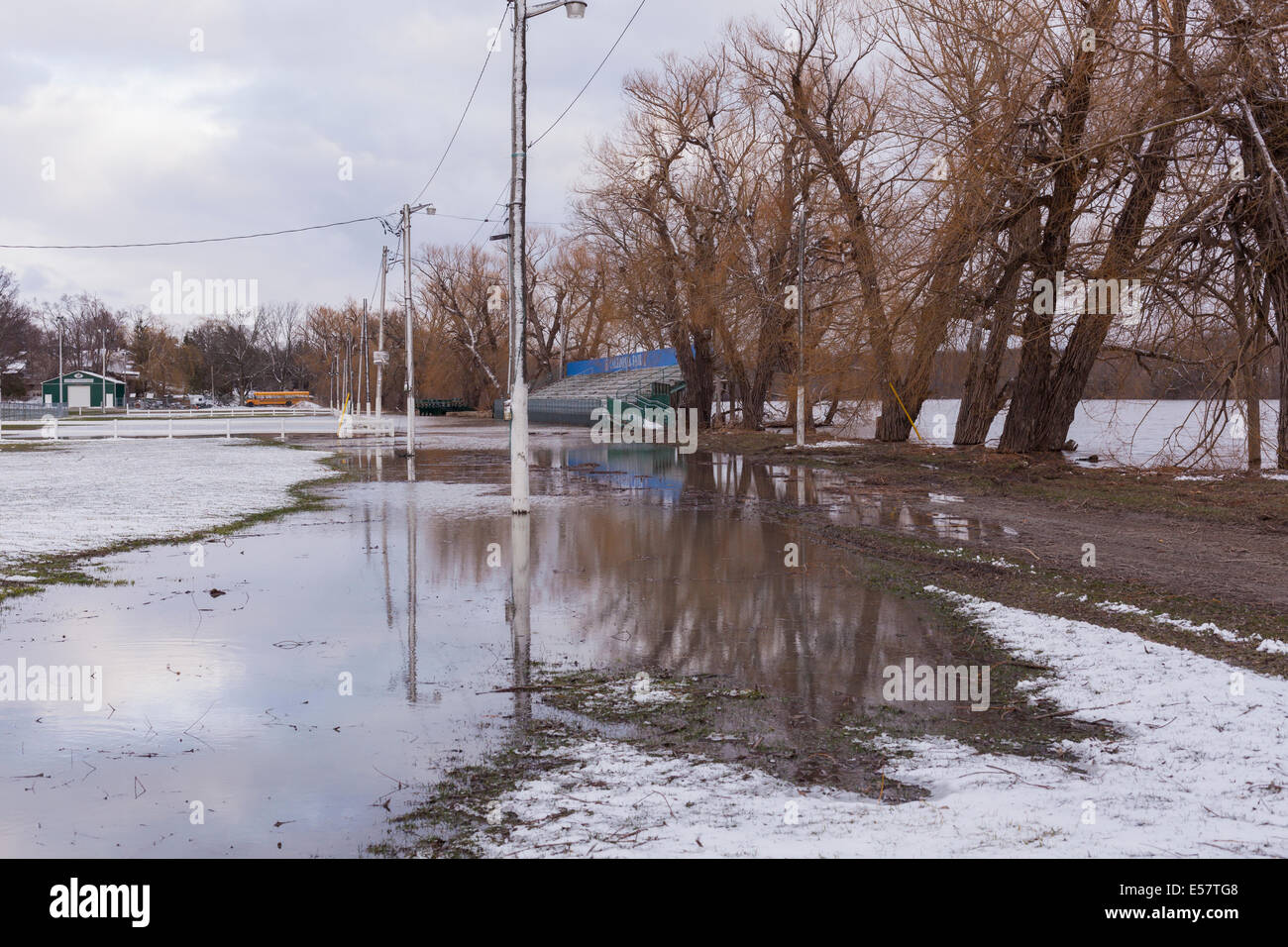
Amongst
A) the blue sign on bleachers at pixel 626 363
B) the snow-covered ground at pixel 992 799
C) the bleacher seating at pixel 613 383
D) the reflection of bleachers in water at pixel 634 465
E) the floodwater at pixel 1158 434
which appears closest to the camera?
the snow-covered ground at pixel 992 799

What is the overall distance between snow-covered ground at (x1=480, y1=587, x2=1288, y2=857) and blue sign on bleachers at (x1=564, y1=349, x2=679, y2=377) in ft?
185

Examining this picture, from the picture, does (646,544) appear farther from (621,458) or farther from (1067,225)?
(621,458)

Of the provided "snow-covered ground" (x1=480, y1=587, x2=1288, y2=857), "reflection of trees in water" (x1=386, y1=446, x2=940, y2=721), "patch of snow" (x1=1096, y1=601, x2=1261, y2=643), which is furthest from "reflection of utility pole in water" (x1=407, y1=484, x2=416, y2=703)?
"patch of snow" (x1=1096, y1=601, x2=1261, y2=643)

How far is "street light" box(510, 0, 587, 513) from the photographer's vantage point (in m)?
16.4

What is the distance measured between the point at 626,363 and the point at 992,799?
223 feet

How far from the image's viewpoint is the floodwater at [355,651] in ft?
16.1

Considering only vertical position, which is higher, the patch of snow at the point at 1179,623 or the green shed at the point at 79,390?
the green shed at the point at 79,390

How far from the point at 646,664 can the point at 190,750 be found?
3.30m

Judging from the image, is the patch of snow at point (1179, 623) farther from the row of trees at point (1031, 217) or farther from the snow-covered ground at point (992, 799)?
the row of trees at point (1031, 217)

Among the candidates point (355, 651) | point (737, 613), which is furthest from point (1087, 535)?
point (355, 651)

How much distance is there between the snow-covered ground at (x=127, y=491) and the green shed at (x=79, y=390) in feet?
240

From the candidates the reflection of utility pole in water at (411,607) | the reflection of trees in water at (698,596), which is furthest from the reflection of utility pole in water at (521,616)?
the reflection of utility pole in water at (411,607)

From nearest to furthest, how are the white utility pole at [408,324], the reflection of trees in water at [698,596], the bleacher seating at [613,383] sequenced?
the reflection of trees in water at [698,596]
the white utility pole at [408,324]
the bleacher seating at [613,383]

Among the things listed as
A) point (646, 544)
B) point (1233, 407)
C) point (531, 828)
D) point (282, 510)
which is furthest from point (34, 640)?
point (1233, 407)
